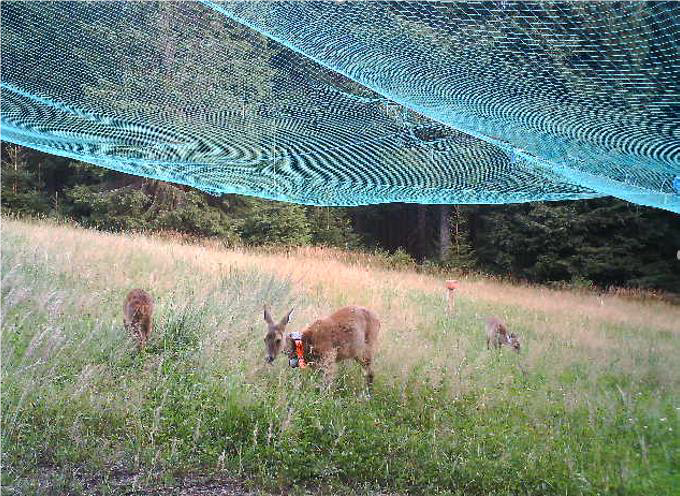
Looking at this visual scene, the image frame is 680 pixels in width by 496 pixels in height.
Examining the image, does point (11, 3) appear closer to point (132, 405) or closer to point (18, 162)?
point (132, 405)

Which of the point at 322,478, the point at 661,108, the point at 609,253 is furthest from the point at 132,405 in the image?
the point at 609,253

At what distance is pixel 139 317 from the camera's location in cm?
563

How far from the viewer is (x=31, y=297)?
632cm

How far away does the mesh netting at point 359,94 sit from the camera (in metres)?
3.48

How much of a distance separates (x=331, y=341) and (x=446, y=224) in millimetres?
15753

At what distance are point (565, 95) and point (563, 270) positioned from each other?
52.7ft

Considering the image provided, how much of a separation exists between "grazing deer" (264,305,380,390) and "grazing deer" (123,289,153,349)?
1054 millimetres

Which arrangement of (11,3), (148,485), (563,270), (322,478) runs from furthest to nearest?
1. (563,270)
2. (11,3)
3. (322,478)
4. (148,485)

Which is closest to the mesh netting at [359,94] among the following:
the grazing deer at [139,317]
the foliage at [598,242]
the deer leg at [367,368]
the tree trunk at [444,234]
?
the grazing deer at [139,317]

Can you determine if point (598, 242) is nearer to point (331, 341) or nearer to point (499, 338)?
point (499, 338)

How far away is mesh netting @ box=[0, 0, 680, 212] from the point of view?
3.48 m

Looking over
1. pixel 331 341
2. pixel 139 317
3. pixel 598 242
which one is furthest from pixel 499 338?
pixel 598 242

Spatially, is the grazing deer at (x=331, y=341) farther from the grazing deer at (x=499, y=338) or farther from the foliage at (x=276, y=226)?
the foliage at (x=276, y=226)

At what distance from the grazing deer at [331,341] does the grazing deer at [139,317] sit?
3.46ft
